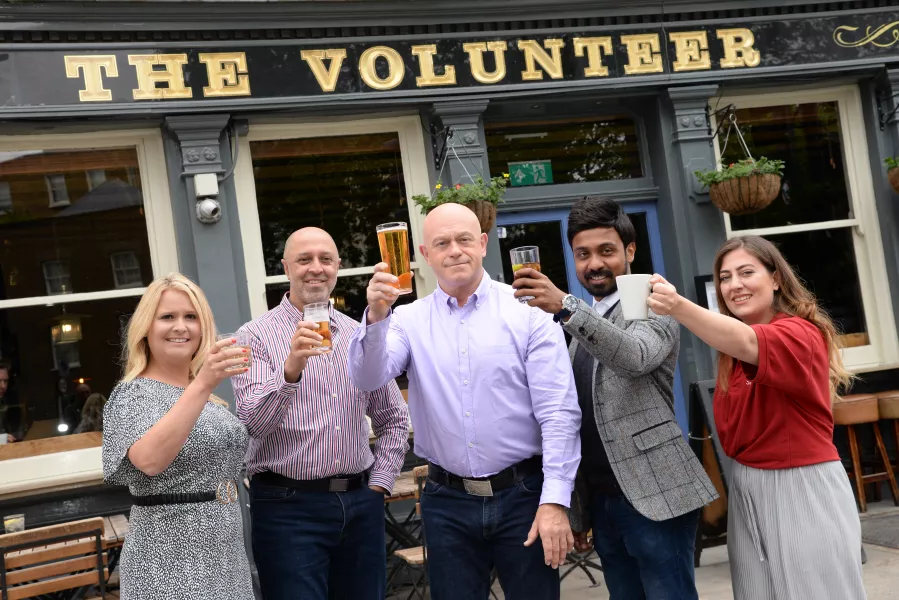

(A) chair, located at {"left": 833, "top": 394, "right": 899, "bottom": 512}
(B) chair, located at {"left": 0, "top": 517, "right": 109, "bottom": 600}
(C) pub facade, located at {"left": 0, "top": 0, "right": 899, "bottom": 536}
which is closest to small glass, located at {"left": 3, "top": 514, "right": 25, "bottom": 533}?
(C) pub facade, located at {"left": 0, "top": 0, "right": 899, "bottom": 536}

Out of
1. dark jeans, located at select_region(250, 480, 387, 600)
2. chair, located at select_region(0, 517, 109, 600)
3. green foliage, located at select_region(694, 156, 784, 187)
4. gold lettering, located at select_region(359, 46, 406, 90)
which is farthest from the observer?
gold lettering, located at select_region(359, 46, 406, 90)

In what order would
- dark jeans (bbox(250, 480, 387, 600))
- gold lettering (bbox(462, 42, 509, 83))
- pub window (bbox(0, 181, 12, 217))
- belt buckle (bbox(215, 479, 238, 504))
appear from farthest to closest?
gold lettering (bbox(462, 42, 509, 83)) < pub window (bbox(0, 181, 12, 217)) < dark jeans (bbox(250, 480, 387, 600)) < belt buckle (bbox(215, 479, 238, 504))

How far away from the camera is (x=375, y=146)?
23.2 ft

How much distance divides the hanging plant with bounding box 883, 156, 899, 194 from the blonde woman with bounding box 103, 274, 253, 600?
244 inches

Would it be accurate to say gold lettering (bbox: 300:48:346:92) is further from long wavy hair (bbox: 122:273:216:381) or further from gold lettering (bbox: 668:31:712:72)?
long wavy hair (bbox: 122:273:216:381)

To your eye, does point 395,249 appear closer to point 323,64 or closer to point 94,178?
point 323,64

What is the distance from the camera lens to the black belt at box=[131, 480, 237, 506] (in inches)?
109

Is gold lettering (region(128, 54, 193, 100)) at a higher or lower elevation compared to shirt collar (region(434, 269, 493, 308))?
higher

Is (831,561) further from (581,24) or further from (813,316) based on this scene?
(581,24)

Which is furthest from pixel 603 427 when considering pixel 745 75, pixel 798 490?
pixel 745 75

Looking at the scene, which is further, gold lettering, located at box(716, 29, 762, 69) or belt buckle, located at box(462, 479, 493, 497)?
gold lettering, located at box(716, 29, 762, 69)

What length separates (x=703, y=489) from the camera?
2.97 m

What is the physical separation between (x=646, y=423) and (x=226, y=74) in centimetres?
457

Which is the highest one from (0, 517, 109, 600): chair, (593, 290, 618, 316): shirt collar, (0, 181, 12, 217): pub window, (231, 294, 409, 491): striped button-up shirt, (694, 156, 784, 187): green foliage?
(0, 181, 12, 217): pub window
